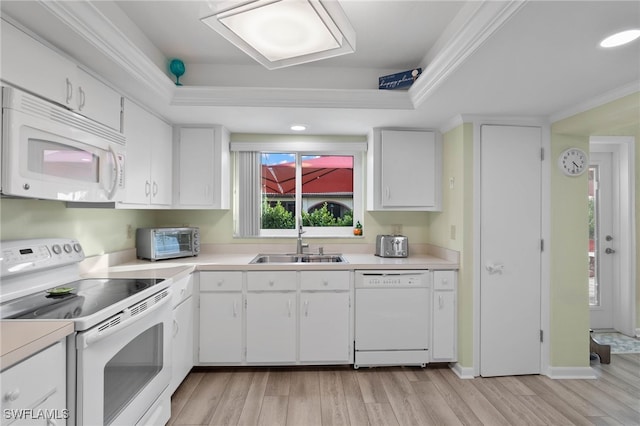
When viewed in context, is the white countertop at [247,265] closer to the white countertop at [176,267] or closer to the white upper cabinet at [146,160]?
the white countertop at [176,267]

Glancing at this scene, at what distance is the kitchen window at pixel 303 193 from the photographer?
3381mm

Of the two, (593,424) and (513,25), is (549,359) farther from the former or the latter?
(513,25)

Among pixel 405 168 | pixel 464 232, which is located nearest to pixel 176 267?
pixel 405 168

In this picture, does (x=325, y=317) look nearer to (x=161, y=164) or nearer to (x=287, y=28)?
(x=161, y=164)

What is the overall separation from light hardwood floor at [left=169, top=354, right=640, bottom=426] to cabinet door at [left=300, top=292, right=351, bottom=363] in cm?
16

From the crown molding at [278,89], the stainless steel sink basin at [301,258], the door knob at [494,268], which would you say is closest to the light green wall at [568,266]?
the door knob at [494,268]

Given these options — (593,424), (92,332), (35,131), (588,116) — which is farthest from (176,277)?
(588,116)

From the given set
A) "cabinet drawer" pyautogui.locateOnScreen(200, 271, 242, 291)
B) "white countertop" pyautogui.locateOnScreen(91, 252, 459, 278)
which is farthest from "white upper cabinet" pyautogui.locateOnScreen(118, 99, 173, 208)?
"cabinet drawer" pyautogui.locateOnScreen(200, 271, 242, 291)

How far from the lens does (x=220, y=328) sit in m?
2.63

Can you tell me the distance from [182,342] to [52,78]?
177cm

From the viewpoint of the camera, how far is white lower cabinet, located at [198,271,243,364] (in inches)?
103

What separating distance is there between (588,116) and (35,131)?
3.22 m

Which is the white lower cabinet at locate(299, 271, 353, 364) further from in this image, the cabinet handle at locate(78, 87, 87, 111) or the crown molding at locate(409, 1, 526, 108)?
the cabinet handle at locate(78, 87, 87, 111)

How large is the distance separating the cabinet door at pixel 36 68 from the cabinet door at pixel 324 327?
1.99m
